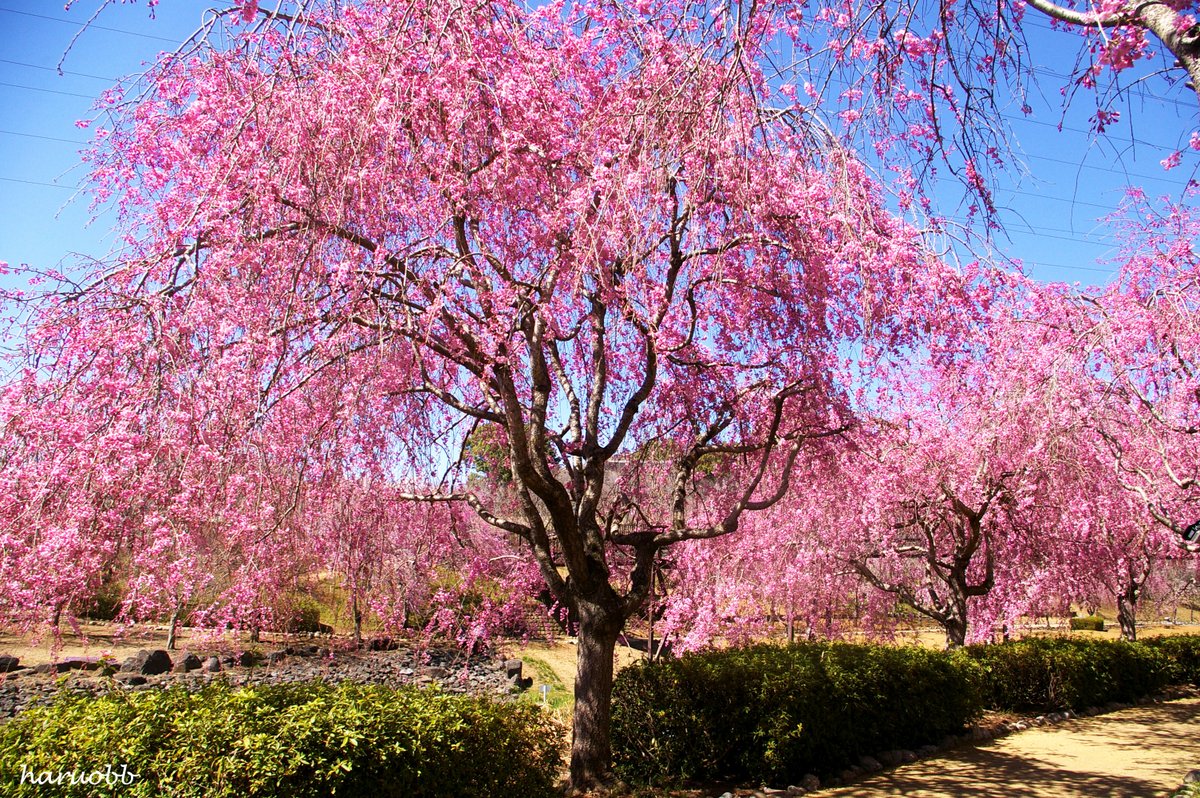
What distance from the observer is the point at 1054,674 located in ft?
35.8

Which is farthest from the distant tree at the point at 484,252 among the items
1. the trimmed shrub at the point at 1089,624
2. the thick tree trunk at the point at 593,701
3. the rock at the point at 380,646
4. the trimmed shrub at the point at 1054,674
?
the trimmed shrub at the point at 1089,624

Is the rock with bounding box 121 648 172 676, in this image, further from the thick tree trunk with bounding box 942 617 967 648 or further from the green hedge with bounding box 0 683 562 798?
the thick tree trunk with bounding box 942 617 967 648

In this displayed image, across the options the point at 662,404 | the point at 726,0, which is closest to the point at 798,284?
the point at 662,404

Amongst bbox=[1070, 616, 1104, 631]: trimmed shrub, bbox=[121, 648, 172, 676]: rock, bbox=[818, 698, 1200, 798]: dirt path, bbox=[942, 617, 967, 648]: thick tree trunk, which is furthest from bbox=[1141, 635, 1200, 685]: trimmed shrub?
bbox=[121, 648, 172, 676]: rock

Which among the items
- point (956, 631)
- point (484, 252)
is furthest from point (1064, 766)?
point (484, 252)

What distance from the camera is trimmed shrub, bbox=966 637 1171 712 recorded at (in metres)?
10.6

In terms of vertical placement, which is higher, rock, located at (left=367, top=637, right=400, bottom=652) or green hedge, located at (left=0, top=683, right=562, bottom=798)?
green hedge, located at (left=0, top=683, right=562, bottom=798)

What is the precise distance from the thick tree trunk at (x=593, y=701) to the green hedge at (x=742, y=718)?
1.26ft

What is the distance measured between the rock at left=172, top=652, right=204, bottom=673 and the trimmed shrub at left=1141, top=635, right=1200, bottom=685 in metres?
17.1

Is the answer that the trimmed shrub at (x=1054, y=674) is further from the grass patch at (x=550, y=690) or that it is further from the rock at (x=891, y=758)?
the grass patch at (x=550, y=690)

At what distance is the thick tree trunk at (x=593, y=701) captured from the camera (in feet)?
20.5

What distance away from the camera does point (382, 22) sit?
5312 mm

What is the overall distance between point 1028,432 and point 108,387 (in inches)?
384

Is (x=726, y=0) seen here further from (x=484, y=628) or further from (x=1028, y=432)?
(x=1028, y=432)
